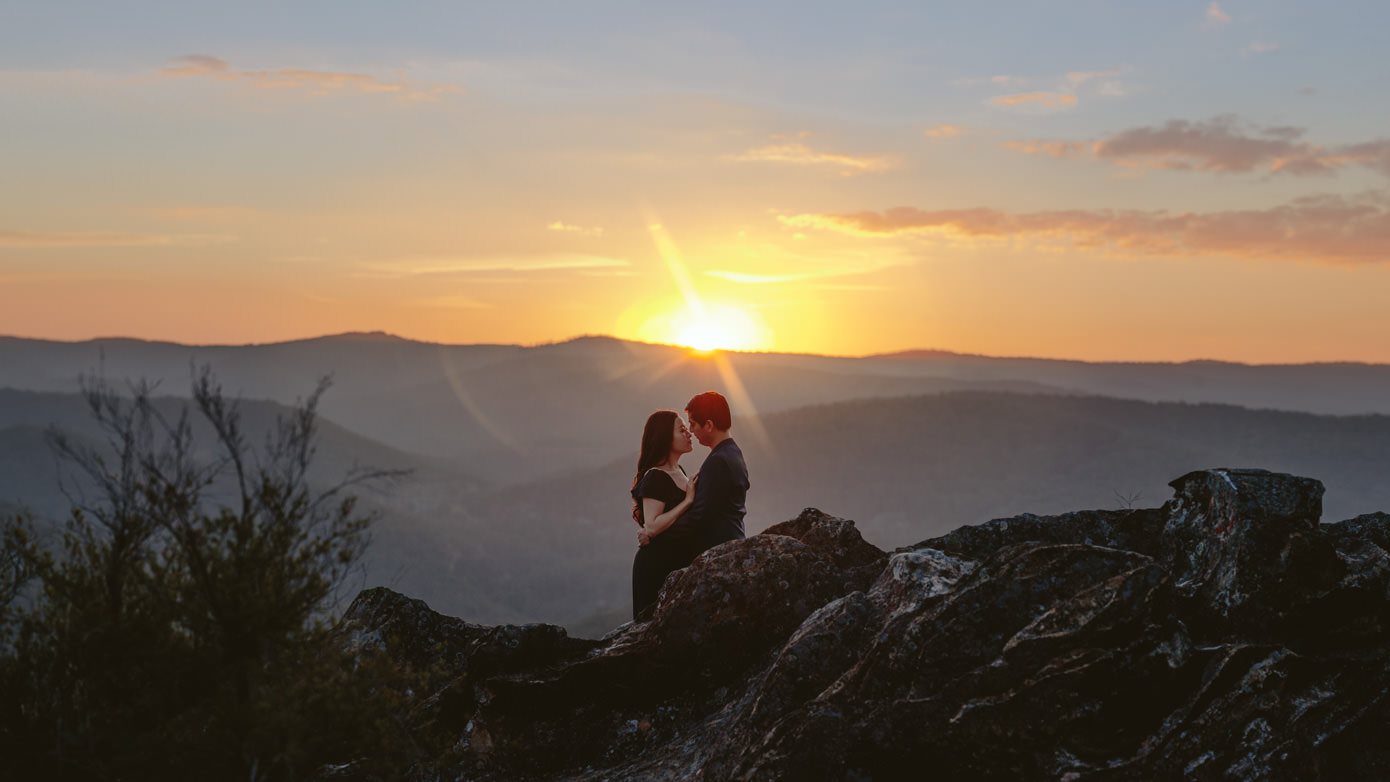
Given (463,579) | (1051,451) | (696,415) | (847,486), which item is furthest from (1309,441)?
(696,415)

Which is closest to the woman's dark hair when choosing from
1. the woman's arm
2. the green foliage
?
the woman's arm

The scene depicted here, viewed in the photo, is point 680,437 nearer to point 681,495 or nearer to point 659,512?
point 681,495

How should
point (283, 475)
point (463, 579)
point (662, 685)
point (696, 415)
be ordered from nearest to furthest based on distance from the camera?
1. point (283, 475)
2. point (662, 685)
3. point (696, 415)
4. point (463, 579)

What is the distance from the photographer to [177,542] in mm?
7594

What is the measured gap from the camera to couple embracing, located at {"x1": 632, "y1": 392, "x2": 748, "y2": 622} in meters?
10.9

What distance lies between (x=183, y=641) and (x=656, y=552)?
5.24 m

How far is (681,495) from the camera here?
11.4 m

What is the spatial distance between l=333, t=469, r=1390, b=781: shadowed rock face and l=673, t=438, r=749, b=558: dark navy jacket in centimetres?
132

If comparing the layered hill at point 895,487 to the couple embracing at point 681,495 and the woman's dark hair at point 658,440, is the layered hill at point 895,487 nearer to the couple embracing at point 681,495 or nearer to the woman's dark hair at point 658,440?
the couple embracing at point 681,495

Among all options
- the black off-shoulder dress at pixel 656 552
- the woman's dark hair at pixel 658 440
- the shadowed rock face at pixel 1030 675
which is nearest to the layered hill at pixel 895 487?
the black off-shoulder dress at pixel 656 552

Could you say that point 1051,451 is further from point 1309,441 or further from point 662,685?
point 662,685

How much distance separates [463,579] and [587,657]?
150 meters

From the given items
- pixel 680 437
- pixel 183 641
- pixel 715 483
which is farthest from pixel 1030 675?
→ pixel 183 641

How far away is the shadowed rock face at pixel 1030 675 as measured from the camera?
6.84 metres
